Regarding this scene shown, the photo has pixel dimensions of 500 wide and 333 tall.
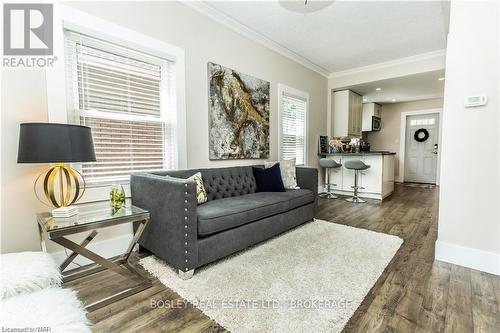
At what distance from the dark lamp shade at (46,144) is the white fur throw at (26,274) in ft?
1.89

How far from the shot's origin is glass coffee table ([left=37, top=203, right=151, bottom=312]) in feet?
4.88

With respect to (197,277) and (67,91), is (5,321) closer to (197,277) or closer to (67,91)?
(197,277)

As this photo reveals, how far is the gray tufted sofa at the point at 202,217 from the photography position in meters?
1.84

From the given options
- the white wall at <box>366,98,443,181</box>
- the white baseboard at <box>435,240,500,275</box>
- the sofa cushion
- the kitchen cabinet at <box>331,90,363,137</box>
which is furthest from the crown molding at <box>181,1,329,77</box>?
the white wall at <box>366,98,443,181</box>

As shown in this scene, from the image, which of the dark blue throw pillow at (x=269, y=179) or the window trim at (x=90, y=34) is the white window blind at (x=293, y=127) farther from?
the window trim at (x=90, y=34)

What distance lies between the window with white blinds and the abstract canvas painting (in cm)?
56

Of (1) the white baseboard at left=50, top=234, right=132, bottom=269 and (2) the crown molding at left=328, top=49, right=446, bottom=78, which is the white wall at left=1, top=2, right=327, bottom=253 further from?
(2) the crown molding at left=328, top=49, right=446, bottom=78

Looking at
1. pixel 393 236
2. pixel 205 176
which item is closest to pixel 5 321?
pixel 205 176

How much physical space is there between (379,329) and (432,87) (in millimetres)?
6186

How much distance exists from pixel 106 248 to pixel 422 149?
815cm

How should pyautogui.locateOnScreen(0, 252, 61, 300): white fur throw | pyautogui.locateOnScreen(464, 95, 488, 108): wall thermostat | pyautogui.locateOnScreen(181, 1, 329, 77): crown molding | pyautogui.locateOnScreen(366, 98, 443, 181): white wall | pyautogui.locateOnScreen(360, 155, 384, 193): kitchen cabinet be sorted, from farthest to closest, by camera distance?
pyautogui.locateOnScreen(366, 98, 443, 181): white wall
pyautogui.locateOnScreen(360, 155, 384, 193): kitchen cabinet
pyautogui.locateOnScreen(181, 1, 329, 77): crown molding
pyautogui.locateOnScreen(464, 95, 488, 108): wall thermostat
pyautogui.locateOnScreen(0, 252, 61, 300): white fur throw

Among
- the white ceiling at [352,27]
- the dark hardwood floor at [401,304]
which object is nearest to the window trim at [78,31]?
the white ceiling at [352,27]

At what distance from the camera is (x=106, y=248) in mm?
2221

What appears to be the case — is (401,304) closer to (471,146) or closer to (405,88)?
(471,146)
